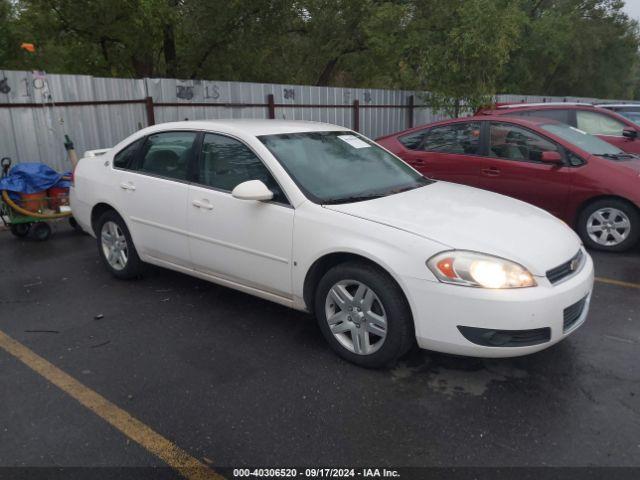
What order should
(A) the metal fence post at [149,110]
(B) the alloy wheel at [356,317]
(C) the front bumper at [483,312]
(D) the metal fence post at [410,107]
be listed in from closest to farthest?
(C) the front bumper at [483,312], (B) the alloy wheel at [356,317], (A) the metal fence post at [149,110], (D) the metal fence post at [410,107]

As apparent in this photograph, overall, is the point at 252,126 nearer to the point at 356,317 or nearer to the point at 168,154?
the point at 168,154

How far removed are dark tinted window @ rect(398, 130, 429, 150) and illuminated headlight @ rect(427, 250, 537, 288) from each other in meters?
4.49

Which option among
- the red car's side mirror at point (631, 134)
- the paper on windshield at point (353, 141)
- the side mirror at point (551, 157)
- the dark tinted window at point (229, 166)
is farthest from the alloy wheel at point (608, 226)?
the dark tinted window at point (229, 166)

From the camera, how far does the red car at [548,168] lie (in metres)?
5.92

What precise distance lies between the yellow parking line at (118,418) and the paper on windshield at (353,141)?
267 cm

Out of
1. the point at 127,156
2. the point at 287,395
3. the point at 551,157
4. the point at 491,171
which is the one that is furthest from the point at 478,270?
the point at 491,171

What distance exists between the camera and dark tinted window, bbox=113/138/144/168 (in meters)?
4.86

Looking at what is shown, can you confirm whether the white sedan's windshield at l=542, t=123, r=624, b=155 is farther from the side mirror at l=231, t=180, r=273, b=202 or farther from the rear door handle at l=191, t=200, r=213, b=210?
the rear door handle at l=191, t=200, r=213, b=210

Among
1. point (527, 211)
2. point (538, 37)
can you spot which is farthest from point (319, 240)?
point (538, 37)

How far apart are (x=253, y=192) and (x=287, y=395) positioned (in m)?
1.32

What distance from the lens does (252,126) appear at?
170 inches

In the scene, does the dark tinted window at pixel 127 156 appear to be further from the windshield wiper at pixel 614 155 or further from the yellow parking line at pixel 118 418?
the windshield wiper at pixel 614 155

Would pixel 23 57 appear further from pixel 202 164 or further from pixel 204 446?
pixel 204 446

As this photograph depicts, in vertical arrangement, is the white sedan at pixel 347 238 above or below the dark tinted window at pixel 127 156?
below
